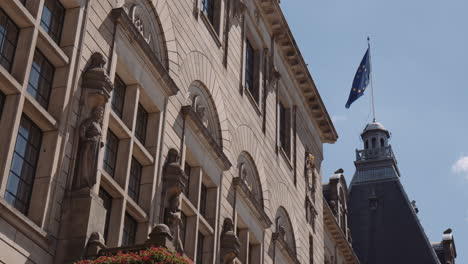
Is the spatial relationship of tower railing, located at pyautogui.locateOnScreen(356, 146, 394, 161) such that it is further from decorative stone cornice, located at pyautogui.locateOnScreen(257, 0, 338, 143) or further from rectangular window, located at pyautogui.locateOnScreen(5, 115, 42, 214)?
rectangular window, located at pyautogui.locateOnScreen(5, 115, 42, 214)

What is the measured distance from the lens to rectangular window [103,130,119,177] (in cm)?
2291

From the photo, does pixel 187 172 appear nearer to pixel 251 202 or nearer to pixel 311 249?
pixel 251 202

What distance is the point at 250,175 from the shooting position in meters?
34.2

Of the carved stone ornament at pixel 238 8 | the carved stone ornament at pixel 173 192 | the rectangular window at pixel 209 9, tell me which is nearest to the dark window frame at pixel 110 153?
the carved stone ornament at pixel 173 192

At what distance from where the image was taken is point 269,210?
35375 mm

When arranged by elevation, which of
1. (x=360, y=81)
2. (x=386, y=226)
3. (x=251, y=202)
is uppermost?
(x=386, y=226)

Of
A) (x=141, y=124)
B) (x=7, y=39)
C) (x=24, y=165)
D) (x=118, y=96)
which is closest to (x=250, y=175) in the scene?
(x=141, y=124)

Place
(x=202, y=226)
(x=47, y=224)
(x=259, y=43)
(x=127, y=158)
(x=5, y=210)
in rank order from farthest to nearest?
(x=259, y=43), (x=202, y=226), (x=127, y=158), (x=47, y=224), (x=5, y=210)

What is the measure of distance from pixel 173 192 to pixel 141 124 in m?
2.21

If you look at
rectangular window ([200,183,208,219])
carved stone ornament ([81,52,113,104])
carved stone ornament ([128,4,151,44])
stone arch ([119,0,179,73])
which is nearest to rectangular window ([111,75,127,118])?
carved stone ornament ([128,4,151,44])

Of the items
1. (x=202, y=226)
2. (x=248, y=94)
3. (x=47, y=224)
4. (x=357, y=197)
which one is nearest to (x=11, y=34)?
(x=47, y=224)

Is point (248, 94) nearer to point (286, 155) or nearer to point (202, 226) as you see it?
point (286, 155)

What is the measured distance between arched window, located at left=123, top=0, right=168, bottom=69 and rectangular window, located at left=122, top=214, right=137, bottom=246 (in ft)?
18.0

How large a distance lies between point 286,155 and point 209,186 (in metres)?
10.5
